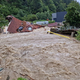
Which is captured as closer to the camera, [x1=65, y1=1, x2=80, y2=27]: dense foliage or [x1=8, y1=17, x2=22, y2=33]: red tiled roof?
[x1=65, y1=1, x2=80, y2=27]: dense foliage

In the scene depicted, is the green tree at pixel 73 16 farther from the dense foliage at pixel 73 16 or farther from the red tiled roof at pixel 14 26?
the red tiled roof at pixel 14 26

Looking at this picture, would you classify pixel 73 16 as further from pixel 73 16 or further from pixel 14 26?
pixel 14 26

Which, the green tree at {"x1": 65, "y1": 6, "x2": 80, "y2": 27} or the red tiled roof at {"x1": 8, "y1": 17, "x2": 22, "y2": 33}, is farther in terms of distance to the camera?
the red tiled roof at {"x1": 8, "y1": 17, "x2": 22, "y2": 33}

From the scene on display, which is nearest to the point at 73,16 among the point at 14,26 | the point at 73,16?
the point at 73,16

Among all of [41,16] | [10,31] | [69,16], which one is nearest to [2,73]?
[69,16]

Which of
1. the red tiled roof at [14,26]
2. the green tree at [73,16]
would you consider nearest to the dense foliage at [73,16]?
the green tree at [73,16]

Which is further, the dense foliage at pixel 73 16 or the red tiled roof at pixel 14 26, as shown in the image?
the red tiled roof at pixel 14 26

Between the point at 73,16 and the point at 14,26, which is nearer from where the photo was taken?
the point at 73,16

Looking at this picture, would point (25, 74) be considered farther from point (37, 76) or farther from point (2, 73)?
point (2, 73)

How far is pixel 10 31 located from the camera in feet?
49.6

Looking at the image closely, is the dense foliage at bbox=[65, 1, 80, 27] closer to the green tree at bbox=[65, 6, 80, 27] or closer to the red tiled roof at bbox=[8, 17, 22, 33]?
the green tree at bbox=[65, 6, 80, 27]

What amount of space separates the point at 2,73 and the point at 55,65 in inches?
82.7

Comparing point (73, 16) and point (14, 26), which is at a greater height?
point (73, 16)

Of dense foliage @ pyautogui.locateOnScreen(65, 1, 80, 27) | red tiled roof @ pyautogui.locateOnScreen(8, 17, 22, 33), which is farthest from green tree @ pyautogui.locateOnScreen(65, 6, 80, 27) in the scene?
red tiled roof @ pyautogui.locateOnScreen(8, 17, 22, 33)
